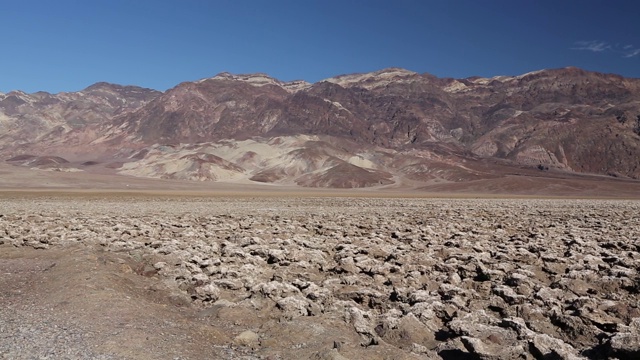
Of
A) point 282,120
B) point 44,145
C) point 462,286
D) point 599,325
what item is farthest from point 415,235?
point 44,145

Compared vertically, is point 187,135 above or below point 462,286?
above

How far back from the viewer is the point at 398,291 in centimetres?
770

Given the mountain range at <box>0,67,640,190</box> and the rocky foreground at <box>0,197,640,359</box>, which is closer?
the rocky foreground at <box>0,197,640,359</box>

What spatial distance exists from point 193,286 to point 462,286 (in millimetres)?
4698

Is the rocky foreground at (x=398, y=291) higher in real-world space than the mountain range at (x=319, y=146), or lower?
lower

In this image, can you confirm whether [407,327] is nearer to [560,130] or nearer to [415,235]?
[415,235]

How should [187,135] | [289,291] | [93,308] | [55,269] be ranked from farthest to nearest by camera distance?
[187,135] < [55,269] < [289,291] < [93,308]

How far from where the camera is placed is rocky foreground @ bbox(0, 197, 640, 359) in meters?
5.58

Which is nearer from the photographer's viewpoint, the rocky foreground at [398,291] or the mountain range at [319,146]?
the rocky foreground at [398,291]

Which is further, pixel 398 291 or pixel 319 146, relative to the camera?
pixel 319 146

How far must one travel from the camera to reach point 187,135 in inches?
7096

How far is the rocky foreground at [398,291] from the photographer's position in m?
5.58

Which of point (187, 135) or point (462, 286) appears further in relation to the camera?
point (187, 135)

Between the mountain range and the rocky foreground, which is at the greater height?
the mountain range
